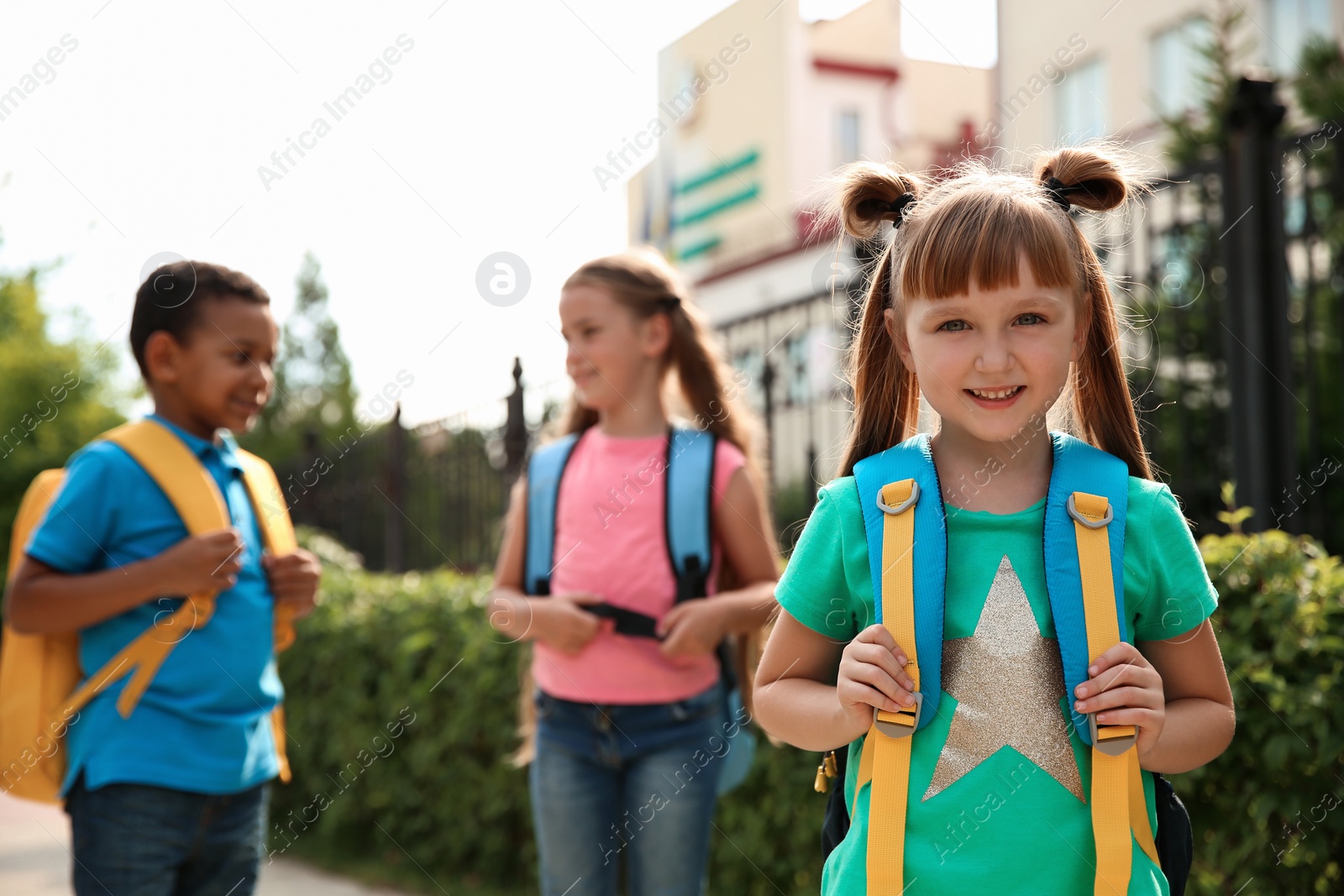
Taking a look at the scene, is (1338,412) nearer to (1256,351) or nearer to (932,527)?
(1256,351)

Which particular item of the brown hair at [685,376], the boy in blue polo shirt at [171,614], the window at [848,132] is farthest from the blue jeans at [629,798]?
the window at [848,132]

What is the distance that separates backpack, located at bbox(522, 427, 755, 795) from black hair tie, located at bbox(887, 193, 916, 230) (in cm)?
106

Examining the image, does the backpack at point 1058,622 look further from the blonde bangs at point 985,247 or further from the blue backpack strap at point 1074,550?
the blonde bangs at point 985,247

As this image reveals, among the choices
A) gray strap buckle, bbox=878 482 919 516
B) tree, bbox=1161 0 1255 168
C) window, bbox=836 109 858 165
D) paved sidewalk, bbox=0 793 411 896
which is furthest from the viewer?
window, bbox=836 109 858 165

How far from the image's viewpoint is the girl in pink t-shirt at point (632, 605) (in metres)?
2.56

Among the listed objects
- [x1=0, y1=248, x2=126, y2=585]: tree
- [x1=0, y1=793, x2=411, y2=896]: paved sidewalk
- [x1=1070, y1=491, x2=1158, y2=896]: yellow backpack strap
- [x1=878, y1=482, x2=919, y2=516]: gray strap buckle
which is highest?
[x1=0, y1=248, x2=126, y2=585]: tree

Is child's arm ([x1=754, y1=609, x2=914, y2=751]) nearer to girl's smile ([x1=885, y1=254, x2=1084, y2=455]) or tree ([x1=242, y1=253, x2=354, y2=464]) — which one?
girl's smile ([x1=885, y1=254, x2=1084, y2=455])

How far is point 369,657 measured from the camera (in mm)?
5965

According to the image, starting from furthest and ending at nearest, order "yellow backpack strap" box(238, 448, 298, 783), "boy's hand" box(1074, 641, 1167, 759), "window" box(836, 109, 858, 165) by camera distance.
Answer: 1. "window" box(836, 109, 858, 165)
2. "yellow backpack strap" box(238, 448, 298, 783)
3. "boy's hand" box(1074, 641, 1167, 759)

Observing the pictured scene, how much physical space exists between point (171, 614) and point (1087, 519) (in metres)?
1.94

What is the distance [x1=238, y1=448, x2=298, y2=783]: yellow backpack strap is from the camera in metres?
2.77

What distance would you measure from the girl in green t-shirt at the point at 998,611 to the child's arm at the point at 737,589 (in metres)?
0.88

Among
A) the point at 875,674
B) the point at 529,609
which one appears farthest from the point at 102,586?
the point at 875,674

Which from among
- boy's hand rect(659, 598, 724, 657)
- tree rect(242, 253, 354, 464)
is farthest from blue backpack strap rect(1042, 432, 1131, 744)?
tree rect(242, 253, 354, 464)
